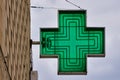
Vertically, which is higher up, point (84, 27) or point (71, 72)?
point (84, 27)

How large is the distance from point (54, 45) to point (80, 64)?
6.37ft

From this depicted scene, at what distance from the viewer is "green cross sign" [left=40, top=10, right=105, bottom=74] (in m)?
37.3

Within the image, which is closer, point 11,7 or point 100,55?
point 11,7

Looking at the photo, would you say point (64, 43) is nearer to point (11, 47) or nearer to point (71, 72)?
point (71, 72)

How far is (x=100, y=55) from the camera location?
3725cm

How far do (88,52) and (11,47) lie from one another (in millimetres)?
5209

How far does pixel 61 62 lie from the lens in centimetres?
3744

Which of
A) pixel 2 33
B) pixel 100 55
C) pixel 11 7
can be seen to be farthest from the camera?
pixel 100 55

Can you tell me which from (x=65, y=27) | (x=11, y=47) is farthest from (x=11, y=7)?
(x=65, y=27)

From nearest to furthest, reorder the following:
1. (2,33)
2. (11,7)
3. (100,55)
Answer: (2,33) → (11,7) → (100,55)

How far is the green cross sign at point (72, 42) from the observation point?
37.3 meters

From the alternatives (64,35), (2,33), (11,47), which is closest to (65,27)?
(64,35)

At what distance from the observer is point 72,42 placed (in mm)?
38281

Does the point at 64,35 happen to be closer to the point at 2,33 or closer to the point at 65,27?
the point at 65,27
